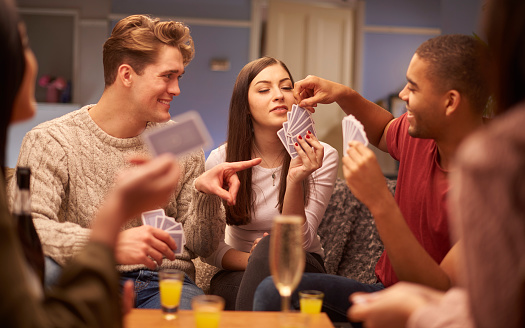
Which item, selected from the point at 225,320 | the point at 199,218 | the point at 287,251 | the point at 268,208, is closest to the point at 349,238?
the point at 268,208

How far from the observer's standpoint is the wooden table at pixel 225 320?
1.38m

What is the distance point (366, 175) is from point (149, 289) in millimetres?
1102

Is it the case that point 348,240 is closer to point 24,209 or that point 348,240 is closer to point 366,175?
point 366,175

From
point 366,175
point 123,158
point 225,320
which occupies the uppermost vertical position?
point 366,175

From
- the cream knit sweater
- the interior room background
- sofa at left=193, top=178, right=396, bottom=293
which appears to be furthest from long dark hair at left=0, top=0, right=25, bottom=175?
the interior room background

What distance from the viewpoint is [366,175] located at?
1584 millimetres

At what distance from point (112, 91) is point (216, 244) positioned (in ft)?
2.90

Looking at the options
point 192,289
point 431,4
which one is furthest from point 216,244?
point 431,4

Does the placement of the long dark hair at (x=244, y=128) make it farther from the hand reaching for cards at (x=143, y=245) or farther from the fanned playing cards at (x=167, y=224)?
the hand reaching for cards at (x=143, y=245)

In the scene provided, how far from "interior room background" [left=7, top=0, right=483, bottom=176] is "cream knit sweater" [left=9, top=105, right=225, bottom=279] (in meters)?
3.86

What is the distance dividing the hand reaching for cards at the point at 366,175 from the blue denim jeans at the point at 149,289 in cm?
84

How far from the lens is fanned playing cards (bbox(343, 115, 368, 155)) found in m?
1.66

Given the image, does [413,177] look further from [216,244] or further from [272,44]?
[272,44]

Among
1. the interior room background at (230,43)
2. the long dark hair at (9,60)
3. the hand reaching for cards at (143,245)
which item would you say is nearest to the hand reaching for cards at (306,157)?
the hand reaching for cards at (143,245)
